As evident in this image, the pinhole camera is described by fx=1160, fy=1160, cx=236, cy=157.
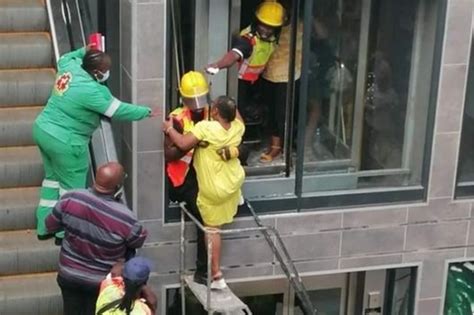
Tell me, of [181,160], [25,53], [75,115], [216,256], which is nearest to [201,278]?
[216,256]

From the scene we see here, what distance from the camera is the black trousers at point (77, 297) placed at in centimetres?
821

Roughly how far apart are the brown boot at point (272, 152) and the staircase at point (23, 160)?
6.26 feet

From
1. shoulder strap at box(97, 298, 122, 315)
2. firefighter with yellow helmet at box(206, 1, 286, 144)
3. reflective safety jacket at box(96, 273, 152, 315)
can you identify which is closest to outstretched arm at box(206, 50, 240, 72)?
firefighter with yellow helmet at box(206, 1, 286, 144)

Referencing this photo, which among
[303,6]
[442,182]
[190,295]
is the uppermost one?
[303,6]

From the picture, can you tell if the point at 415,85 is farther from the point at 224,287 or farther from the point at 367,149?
the point at 224,287

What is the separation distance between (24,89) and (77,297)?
2.18 meters

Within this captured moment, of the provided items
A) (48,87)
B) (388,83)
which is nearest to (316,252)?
(388,83)

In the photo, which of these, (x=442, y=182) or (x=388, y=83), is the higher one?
(x=388, y=83)

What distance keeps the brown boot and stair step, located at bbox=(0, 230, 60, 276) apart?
203 cm

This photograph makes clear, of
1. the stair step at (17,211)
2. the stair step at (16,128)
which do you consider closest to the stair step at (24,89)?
the stair step at (16,128)

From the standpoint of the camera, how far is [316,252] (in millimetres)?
10047

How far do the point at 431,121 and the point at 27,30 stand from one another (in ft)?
11.9

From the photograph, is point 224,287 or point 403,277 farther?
point 403,277

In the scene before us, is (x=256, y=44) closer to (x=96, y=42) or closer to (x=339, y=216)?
(x=96, y=42)
